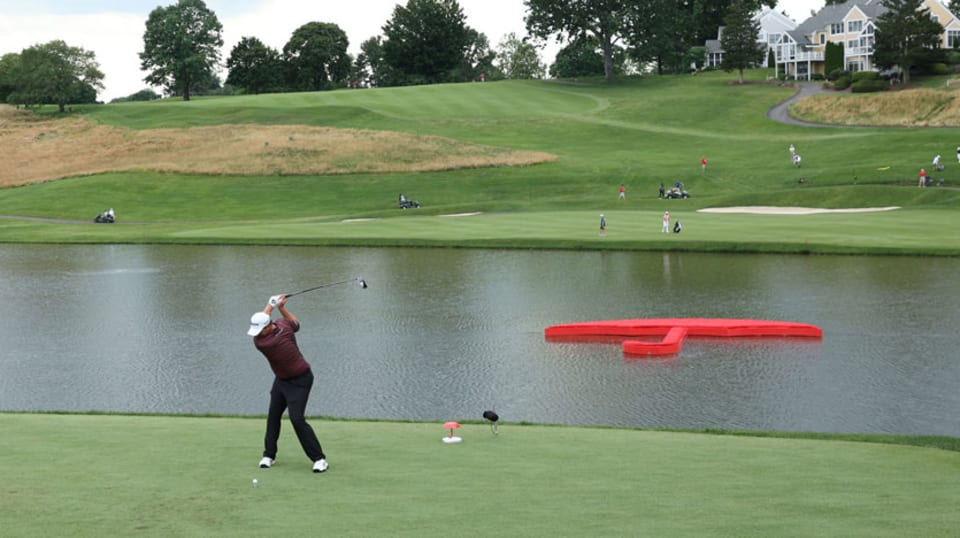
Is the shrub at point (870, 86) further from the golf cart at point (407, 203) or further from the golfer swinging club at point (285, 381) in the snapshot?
the golfer swinging club at point (285, 381)

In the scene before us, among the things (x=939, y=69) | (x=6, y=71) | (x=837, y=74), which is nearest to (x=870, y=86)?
(x=939, y=69)

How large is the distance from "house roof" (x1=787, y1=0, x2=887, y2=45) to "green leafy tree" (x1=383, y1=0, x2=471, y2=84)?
64.8 meters

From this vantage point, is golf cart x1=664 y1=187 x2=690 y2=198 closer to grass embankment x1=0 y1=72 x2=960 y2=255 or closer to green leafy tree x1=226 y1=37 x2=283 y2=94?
grass embankment x1=0 y1=72 x2=960 y2=255

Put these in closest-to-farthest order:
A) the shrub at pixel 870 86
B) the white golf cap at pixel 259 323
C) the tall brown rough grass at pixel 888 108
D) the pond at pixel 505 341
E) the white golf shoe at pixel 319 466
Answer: the white golf cap at pixel 259 323, the white golf shoe at pixel 319 466, the pond at pixel 505 341, the tall brown rough grass at pixel 888 108, the shrub at pixel 870 86

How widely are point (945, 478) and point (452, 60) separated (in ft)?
606

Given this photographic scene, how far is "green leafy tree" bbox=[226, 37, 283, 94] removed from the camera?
19050 cm

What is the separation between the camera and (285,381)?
15750 millimetres

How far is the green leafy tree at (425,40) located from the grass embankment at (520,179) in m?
47.1

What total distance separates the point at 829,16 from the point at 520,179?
92.7m

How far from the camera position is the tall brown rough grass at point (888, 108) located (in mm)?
104000

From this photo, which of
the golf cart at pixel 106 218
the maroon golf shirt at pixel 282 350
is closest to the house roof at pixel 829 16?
the golf cart at pixel 106 218

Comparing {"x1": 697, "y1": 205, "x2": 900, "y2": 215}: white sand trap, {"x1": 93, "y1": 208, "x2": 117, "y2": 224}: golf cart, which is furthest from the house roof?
{"x1": 93, "y1": 208, "x2": 117, "y2": 224}: golf cart

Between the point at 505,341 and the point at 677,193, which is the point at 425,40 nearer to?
the point at 677,193

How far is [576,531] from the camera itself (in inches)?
459
